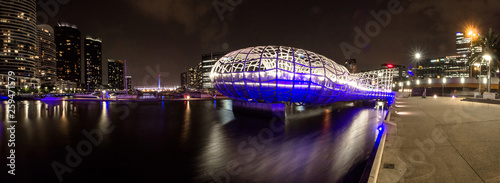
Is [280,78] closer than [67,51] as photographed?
Yes

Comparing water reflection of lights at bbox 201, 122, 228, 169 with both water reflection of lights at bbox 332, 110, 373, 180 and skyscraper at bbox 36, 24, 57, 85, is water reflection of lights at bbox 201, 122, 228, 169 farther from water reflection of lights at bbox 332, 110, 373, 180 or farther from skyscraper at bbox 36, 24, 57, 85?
skyscraper at bbox 36, 24, 57, 85

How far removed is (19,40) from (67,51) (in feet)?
297

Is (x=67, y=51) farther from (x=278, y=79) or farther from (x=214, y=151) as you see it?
(x=214, y=151)

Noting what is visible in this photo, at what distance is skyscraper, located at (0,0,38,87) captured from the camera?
94812 millimetres

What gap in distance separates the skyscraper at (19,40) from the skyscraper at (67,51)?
81.0m

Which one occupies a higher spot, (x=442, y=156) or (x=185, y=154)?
(x=442, y=156)

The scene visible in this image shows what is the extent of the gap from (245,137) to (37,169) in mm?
7614

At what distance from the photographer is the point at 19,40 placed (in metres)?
100

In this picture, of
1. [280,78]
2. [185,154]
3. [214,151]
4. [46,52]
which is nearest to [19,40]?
[46,52]

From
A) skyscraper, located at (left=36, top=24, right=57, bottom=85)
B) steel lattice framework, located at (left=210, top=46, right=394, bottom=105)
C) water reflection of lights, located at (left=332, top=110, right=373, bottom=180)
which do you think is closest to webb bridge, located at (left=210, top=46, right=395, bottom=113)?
steel lattice framework, located at (left=210, top=46, right=394, bottom=105)

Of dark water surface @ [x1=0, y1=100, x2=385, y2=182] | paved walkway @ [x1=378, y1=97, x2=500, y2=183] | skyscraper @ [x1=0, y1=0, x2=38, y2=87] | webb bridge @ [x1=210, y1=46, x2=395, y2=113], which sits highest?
skyscraper @ [x1=0, y1=0, x2=38, y2=87]

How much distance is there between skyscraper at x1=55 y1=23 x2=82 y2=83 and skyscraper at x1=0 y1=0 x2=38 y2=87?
81.0 m

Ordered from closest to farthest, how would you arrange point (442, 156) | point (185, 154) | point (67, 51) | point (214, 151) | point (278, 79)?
point (442, 156)
point (185, 154)
point (214, 151)
point (278, 79)
point (67, 51)

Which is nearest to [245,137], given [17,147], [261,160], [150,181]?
[261,160]
